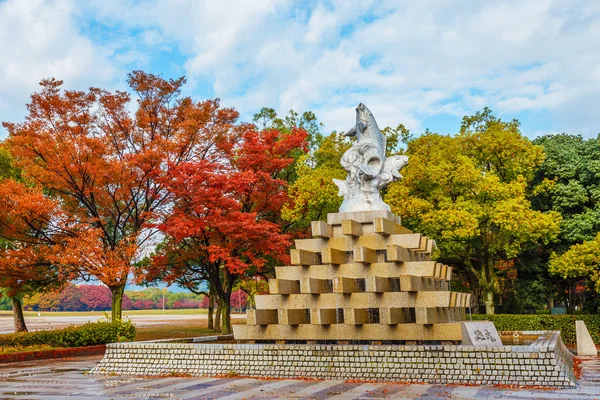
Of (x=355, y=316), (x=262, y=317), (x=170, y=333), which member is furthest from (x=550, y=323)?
(x=170, y=333)

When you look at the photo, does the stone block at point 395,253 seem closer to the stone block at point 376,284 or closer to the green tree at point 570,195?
the stone block at point 376,284

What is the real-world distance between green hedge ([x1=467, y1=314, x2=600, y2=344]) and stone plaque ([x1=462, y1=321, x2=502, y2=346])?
1078 centimetres

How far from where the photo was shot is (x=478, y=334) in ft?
42.3

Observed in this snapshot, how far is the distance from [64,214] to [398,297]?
47.9 feet

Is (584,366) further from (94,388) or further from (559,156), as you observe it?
(559,156)

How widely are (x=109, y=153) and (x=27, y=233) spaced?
14.7 ft

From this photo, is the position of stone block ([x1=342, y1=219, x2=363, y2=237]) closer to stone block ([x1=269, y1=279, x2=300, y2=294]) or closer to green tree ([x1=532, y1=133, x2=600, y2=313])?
stone block ([x1=269, y1=279, x2=300, y2=294])

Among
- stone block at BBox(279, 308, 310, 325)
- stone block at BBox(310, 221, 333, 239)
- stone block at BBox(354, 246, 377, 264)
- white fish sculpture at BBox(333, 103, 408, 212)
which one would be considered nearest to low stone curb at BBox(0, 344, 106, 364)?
stone block at BBox(279, 308, 310, 325)

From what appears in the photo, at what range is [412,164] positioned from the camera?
2498cm

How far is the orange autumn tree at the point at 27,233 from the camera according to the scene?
2034 cm

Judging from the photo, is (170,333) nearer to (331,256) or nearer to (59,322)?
(331,256)

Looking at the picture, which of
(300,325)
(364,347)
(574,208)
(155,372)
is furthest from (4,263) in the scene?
(574,208)

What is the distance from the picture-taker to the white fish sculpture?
51.1ft

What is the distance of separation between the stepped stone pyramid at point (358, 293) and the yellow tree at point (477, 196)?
9494mm
